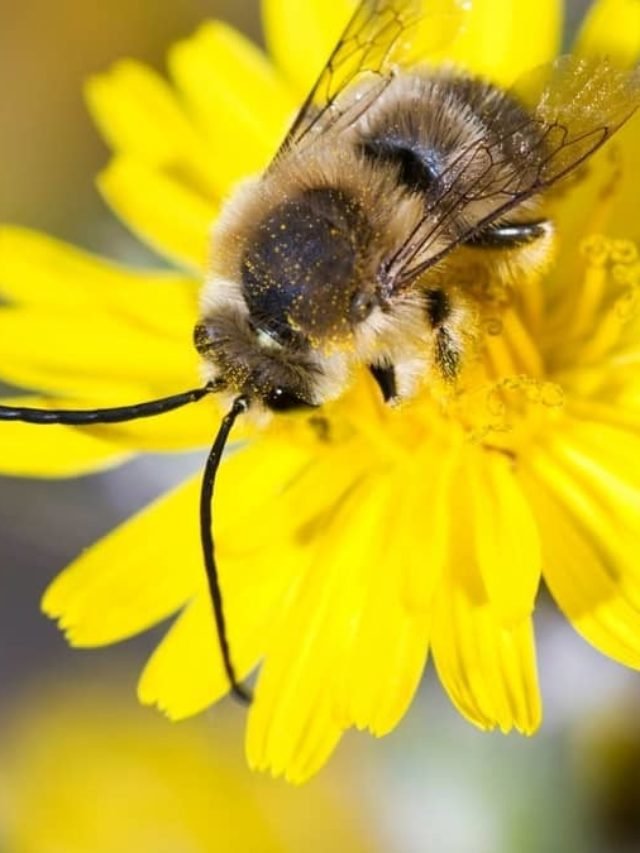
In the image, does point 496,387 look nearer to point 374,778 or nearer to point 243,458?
point 243,458

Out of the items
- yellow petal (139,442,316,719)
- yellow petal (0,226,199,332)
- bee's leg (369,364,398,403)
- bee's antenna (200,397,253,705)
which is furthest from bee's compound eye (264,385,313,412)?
yellow petal (0,226,199,332)

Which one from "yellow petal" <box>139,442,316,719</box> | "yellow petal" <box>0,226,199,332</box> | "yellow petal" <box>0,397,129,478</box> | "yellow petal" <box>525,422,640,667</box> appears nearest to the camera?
"yellow petal" <box>525,422,640,667</box>

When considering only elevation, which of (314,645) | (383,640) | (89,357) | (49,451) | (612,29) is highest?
(612,29)

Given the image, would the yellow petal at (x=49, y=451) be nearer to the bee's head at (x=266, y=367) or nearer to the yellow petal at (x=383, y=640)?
the yellow petal at (x=383, y=640)

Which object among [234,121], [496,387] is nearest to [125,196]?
[234,121]

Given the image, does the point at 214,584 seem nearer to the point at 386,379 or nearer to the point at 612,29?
the point at 386,379

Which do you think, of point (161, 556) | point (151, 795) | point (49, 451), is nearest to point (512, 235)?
point (161, 556)

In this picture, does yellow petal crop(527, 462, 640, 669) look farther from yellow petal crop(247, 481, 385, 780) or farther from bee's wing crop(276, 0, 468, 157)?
bee's wing crop(276, 0, 468, 157)
